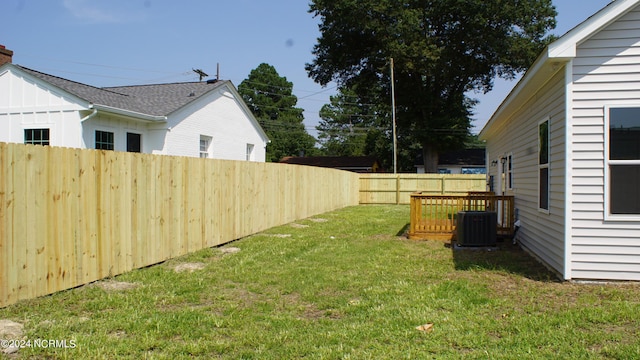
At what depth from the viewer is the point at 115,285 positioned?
5641 mm

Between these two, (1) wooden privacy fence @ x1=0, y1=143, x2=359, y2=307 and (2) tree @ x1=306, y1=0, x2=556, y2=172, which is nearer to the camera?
(1) wooden privacy fence @ x1=0, y1=143, x2=359, y2=307

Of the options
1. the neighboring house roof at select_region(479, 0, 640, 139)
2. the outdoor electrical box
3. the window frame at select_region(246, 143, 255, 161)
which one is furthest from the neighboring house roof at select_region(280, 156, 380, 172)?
the neighboring house roof at select_region(479, 0, 640, 139)

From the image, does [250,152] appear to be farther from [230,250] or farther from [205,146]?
[230,250]

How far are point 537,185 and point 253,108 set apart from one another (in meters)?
53.9

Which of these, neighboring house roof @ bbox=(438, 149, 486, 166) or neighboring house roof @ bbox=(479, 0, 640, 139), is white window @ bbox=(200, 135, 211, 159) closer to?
neighboring house roof @ bbox=(479, 0, 640, 139)

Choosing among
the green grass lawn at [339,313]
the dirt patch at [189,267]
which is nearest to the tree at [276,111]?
the dirt patch at [189,267]

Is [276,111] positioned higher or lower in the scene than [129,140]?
higher

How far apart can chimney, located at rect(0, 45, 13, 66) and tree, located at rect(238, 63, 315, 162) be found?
41.4 meters

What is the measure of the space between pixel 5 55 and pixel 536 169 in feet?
47.7

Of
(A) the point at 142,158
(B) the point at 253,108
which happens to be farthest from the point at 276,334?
(B) the point at 253,108

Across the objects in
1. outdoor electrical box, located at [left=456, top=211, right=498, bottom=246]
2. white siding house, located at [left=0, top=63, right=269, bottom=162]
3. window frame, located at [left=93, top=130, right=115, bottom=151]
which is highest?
white siding house, located at [left=0, top=63, right=269, bottom=162]

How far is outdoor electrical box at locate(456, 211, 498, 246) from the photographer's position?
8.80 metres

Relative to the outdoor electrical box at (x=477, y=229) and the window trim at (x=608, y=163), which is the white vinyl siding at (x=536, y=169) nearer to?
the window trim at (x=608, y=163)

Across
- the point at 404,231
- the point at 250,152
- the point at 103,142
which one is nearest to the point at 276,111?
the point at 250,152
